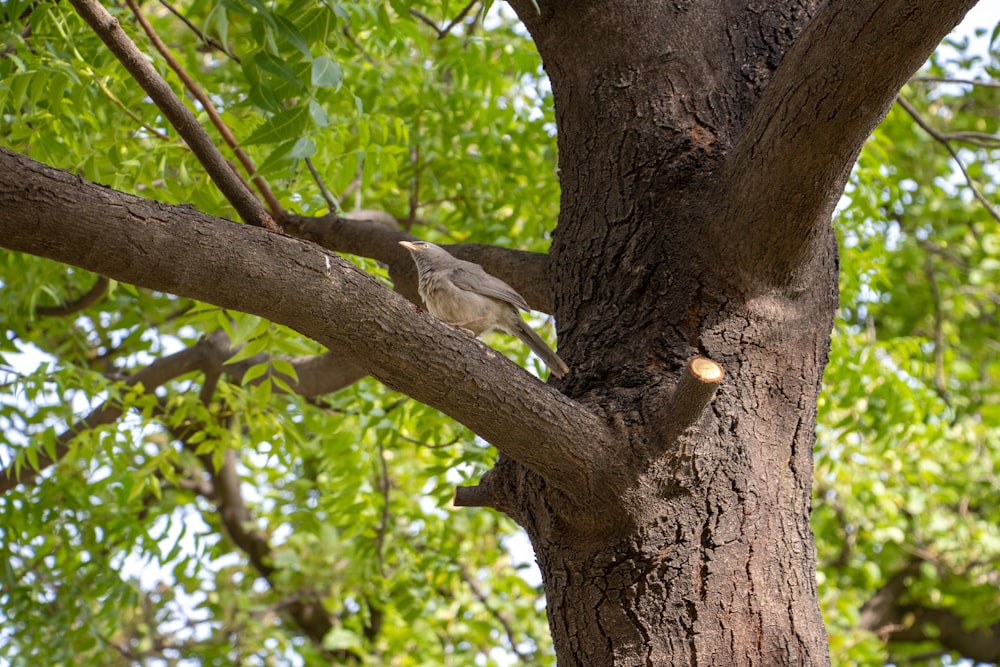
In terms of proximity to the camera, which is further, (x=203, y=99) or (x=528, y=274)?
(x=528, y=274)

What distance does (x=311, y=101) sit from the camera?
2604mm

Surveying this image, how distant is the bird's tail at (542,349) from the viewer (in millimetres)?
2902

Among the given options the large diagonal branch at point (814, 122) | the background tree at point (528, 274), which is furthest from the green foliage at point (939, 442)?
the large diagonal branch at point (814, 122)

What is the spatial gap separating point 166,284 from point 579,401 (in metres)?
1.13

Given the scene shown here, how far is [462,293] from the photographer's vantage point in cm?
380

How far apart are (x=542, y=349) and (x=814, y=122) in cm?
125

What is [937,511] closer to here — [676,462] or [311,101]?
[676,462]

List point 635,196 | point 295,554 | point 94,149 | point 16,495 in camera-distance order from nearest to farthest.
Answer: point 635,196
point 94,149
point 16,495
point 295,554

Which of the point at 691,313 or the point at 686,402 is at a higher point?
the point at 691,313

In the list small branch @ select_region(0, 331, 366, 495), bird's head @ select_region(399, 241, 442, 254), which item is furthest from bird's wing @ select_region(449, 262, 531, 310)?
small branch @ select_region(0, 331, 366, 495)

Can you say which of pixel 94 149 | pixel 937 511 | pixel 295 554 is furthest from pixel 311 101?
pixel 937 511

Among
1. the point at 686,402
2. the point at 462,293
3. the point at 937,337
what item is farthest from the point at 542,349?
the point at 937,337

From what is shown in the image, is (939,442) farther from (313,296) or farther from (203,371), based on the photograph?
(313,296)

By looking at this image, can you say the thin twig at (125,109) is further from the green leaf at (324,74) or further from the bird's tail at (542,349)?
the bird's tail at (542,349)
